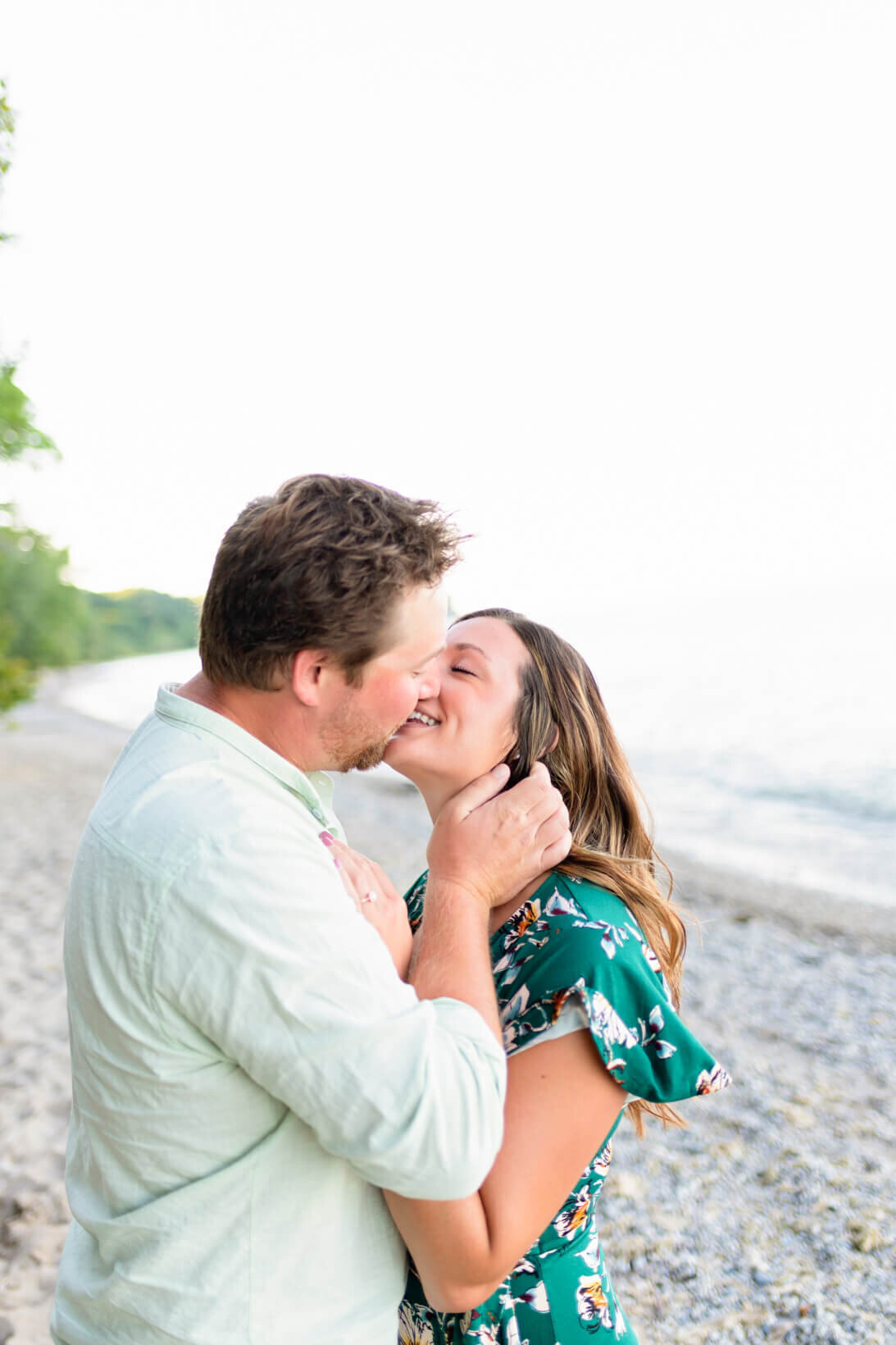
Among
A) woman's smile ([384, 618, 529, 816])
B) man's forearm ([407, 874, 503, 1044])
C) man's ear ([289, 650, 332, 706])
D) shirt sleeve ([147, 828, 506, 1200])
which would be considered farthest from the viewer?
woman's smile ([384, 618, 529, 816])

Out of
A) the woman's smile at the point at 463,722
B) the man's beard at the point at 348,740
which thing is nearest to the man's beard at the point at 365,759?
the man's beard at the point at 348,740

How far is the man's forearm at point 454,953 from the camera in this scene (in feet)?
5.19

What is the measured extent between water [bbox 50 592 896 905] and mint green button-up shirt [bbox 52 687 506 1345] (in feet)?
42.8

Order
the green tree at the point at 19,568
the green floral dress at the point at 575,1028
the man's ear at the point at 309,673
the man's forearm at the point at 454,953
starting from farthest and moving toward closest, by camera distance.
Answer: the green tree at the point at 19,568
the green floral dress at the point at 575,1028
the man's ear at the point at 309,673
the man's forearm at the point at 454,953

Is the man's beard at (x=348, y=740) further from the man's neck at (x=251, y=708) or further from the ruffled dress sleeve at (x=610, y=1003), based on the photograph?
the ruffled dress sleeve at (x=610, y=1003)

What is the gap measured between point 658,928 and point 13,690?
12.6m

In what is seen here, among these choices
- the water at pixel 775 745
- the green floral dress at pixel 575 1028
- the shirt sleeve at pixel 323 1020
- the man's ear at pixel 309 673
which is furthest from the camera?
the water at pixel 775 745

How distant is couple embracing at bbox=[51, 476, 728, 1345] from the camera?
4.24 feet

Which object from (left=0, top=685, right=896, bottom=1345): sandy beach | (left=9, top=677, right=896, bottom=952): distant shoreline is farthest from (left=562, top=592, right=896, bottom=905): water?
(left=0, top=685, right=896, bottom=1345): sandy beach

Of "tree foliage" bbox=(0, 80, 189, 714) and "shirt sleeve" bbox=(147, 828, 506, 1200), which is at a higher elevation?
"shirt sleeve" bbox=(147, 828, 506, 1200)

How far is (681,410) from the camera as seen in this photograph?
295ft

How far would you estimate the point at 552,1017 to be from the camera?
1806mm

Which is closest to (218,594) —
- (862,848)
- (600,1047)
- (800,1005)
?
(600,1047)

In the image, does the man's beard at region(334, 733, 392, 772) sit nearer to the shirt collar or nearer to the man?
the man
